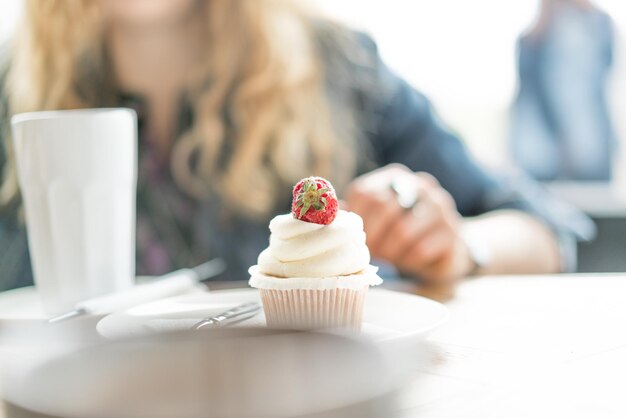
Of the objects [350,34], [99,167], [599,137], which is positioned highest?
[350,34]

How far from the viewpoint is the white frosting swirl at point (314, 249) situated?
2.02ft

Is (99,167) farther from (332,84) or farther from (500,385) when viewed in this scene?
(332,84)

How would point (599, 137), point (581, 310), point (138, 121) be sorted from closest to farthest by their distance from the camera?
point (581, 310)
point (138, 121)
point (599, 137)

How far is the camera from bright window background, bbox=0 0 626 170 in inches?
104

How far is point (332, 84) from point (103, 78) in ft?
1.51

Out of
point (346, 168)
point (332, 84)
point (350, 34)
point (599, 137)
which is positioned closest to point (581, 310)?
point (346, 168)

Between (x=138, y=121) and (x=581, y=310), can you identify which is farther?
(x=138, y=121)

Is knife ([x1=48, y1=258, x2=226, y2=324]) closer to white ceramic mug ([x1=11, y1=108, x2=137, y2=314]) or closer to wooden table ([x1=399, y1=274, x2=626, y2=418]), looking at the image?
white ceramic mug ([x1=11, y1=108, x2=137, y2=314])

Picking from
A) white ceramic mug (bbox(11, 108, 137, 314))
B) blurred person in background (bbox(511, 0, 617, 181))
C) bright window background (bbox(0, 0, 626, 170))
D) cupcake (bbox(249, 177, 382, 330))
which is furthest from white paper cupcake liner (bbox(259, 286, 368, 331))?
blurred person in background (bbox(511, 0, 617, 181))

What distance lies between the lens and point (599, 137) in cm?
277

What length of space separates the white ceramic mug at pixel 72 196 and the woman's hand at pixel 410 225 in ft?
0.96

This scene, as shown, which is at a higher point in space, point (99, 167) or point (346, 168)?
point (99, 167)

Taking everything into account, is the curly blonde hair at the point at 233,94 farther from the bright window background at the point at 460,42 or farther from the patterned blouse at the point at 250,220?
the bright window background at the point at 460,42

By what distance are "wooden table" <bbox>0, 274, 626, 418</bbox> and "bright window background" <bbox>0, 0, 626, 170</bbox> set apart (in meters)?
1.98
